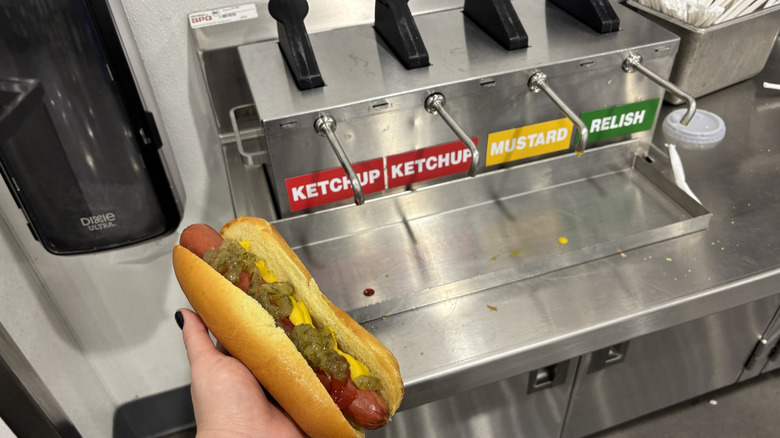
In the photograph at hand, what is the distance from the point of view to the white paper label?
4.15 feet

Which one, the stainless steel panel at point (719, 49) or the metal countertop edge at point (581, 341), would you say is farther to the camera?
the stainless steel panel at point (719, 49)

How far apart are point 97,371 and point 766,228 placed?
1.82 m

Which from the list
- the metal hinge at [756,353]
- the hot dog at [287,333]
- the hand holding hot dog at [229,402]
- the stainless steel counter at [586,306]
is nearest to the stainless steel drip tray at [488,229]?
the stainless steel counter at [586,306]

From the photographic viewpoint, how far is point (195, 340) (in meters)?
0.90

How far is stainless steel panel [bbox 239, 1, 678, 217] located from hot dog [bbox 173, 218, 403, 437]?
191 millimetres

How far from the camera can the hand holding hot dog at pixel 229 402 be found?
812 mm

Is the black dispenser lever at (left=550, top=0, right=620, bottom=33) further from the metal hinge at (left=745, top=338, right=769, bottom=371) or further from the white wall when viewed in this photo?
the metal hinge at (left=745, top=338, right=769, bottom=371)

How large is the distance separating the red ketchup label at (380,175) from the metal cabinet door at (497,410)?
460 mm

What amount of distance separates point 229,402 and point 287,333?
13cm

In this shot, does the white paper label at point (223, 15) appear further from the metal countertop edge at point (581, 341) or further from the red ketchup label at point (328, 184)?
the metal countertop edge at point (581, 341)

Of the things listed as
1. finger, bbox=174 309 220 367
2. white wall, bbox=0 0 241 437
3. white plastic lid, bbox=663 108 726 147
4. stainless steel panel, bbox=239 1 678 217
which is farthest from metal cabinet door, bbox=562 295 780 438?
white wall, bbox=0 0 241 437

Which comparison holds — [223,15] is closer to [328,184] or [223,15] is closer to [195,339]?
[328,184]

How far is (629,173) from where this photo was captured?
1.37m

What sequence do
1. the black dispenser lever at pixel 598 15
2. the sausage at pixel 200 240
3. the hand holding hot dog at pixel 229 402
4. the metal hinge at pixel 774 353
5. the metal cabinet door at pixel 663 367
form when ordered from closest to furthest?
1. the hand holding hot dog at pixel 229 402
2. the sausage at pixel 200 240
3. the black dispenser lever at pixel 598 15
4. the metal cabinet door at pixel 663 367
5. the metal hinge at pixel 774 353
